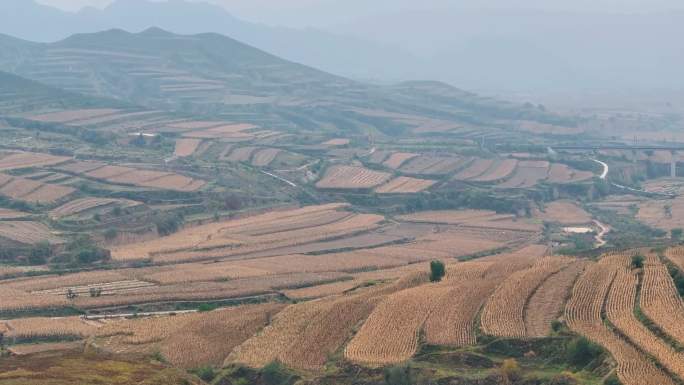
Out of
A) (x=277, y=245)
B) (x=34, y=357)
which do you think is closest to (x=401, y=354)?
(x=34, y=357)

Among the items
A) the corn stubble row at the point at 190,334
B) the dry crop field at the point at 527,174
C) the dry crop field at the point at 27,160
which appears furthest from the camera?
the dry crop field at the point at 527,174

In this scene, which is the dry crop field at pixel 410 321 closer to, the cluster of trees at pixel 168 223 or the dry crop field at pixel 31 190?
the cluster of trees at pixel 168 223

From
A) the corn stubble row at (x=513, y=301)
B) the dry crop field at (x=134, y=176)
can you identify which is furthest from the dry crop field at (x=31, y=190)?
the corn stubble row at (x=513, y=301)

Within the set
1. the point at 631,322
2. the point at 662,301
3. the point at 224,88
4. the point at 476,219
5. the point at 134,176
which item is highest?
the point at 224,88

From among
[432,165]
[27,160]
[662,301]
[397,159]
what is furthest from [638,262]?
[397,159]

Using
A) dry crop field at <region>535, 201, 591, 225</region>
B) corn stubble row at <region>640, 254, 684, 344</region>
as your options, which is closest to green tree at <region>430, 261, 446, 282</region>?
corn stubble row at <region>640, 254, 684, 344</region>

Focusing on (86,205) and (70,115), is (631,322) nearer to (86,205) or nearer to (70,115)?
(86,205)

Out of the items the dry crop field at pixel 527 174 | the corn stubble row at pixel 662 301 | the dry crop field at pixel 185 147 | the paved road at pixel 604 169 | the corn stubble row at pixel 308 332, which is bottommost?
the paved road at pixel 604 169
